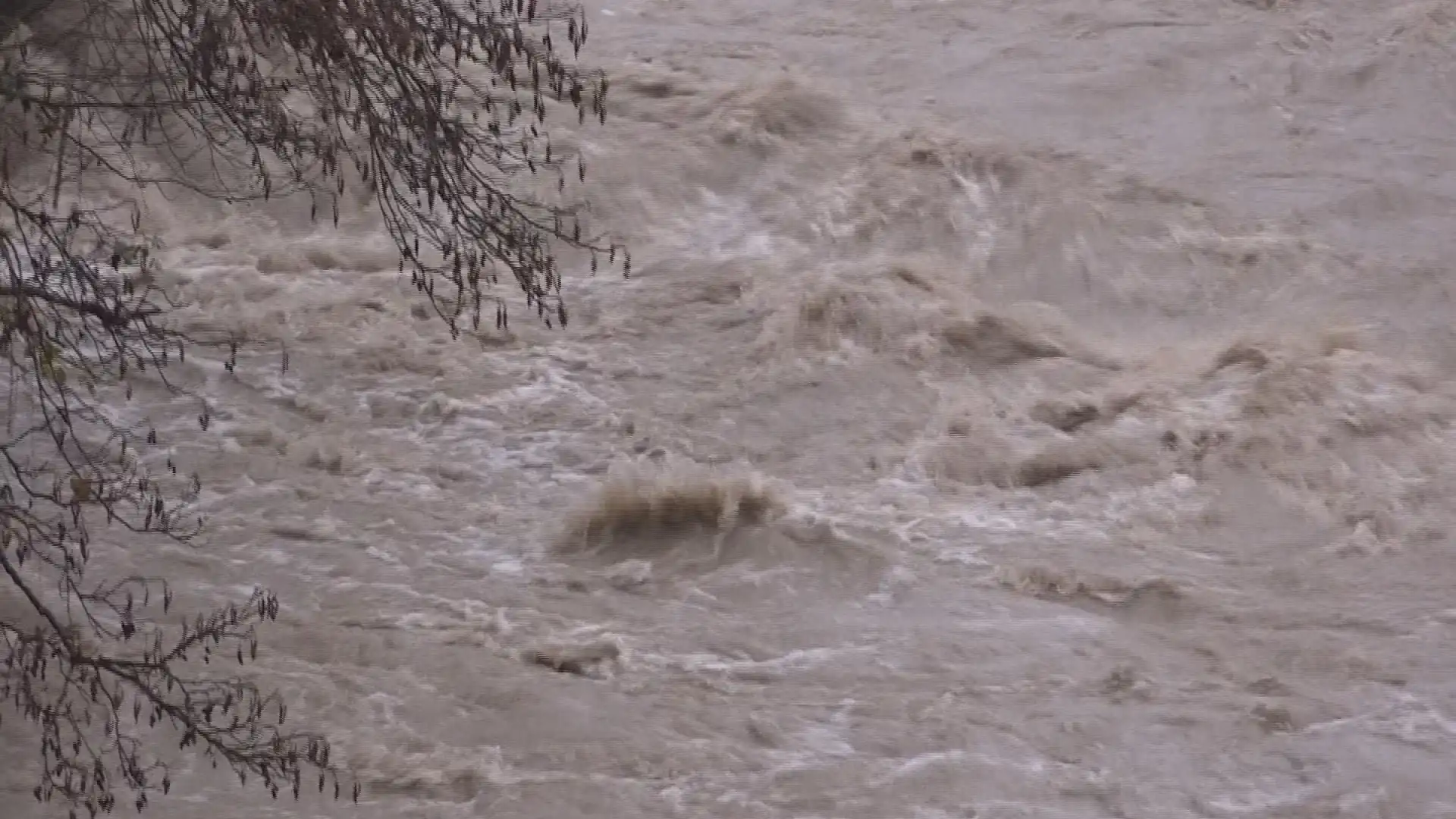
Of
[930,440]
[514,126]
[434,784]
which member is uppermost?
[514,126]

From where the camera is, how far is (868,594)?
7.12m

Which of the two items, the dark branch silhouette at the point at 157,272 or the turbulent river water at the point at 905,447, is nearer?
the dark branch silhouette at the point at 157,272

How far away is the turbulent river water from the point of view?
6273 millimetres

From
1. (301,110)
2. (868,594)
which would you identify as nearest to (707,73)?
(301,110)

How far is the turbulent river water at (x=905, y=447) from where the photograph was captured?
6.27 meters

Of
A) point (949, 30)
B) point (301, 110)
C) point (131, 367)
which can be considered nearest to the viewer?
point (131, 367)

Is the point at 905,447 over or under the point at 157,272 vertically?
under

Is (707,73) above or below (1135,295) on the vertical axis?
above

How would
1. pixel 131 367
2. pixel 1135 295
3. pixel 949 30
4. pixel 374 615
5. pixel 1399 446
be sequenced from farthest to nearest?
pixel 949 30 < pixel 1135 295 < pixel 131 367 < pixel 1399 446 < pixel 374 615

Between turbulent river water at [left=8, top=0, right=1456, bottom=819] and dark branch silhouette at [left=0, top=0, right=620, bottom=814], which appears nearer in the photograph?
dark branch silhouette at [left=0, top=0, right=620, bottom=814]

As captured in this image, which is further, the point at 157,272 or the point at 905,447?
the point at 157,272

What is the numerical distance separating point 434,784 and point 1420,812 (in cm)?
312

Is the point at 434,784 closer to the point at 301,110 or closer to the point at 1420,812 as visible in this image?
the point at 1420,812

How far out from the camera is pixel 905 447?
8.12m
